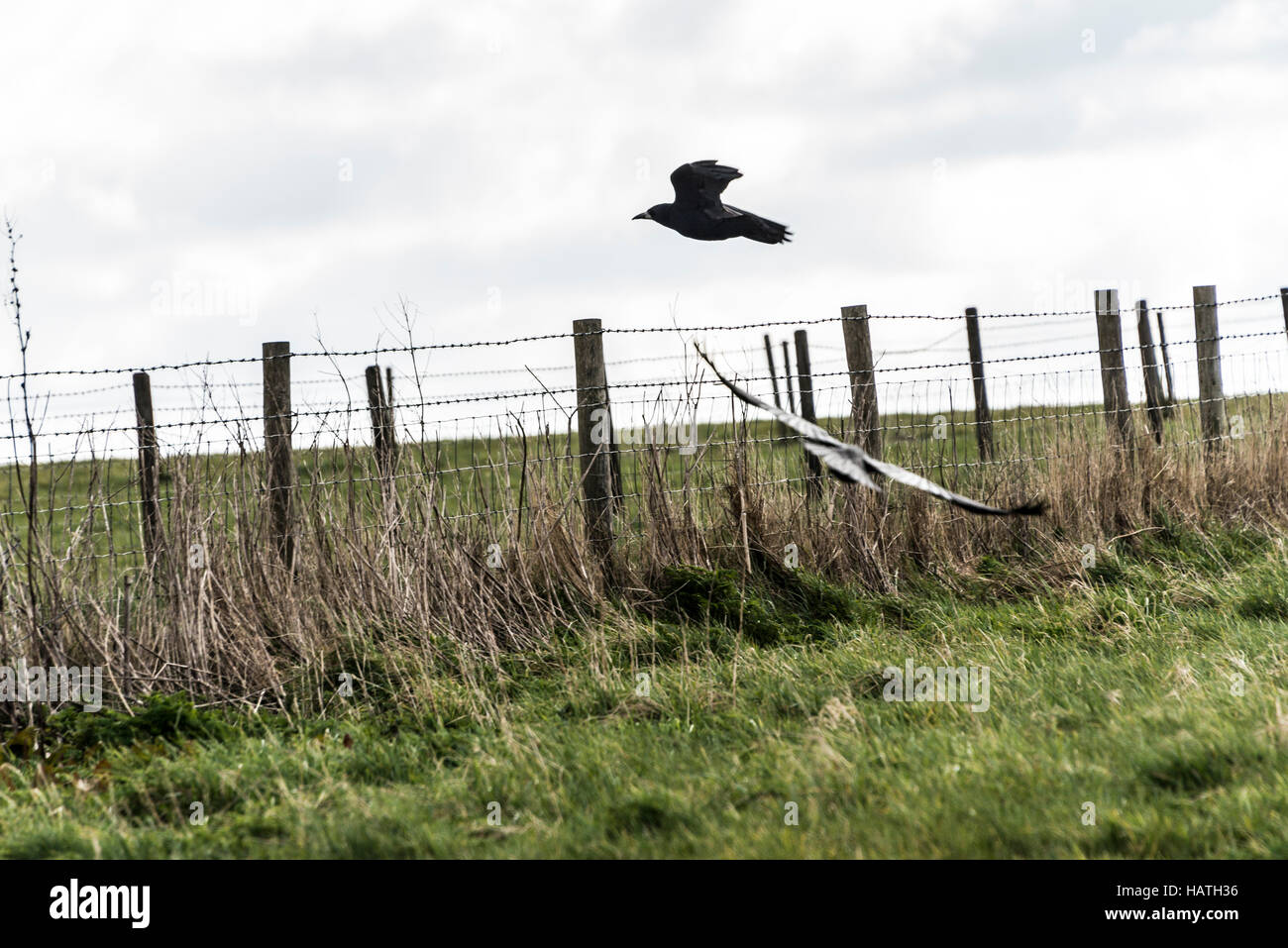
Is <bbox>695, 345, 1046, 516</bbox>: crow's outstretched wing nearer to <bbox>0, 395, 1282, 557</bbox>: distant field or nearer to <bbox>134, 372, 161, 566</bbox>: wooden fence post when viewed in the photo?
<bbox>0, 395, 1282, 557</bbox>: distant field

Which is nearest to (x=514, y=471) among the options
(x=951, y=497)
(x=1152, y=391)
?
(x=951, y=497)

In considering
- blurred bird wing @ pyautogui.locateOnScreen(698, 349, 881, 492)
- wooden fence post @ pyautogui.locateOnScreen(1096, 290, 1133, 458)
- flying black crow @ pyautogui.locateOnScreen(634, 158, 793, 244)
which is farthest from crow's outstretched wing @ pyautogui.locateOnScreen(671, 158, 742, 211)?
wooden fence post @ pyautogui.locateOnScreen(1096, 290, 1133, 458)

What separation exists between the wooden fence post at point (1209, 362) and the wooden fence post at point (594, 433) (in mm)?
5623

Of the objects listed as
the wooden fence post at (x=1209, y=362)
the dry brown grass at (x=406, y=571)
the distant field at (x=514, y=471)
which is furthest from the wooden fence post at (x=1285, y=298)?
the dry brown grass at (x=406, y=571)

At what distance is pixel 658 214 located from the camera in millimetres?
4812

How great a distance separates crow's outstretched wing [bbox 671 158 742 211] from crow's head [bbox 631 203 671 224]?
6 cm

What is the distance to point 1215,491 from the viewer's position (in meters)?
7.77

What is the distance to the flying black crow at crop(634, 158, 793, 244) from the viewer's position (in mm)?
4672

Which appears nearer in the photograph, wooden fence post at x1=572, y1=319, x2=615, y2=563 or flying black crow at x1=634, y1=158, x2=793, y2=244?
flying black crow at x1=634, y1=158, x2=793, y2=244

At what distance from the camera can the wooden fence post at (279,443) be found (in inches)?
205

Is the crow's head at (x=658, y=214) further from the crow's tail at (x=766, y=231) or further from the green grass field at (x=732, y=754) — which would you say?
the green grass field at (x=732, y=754)
